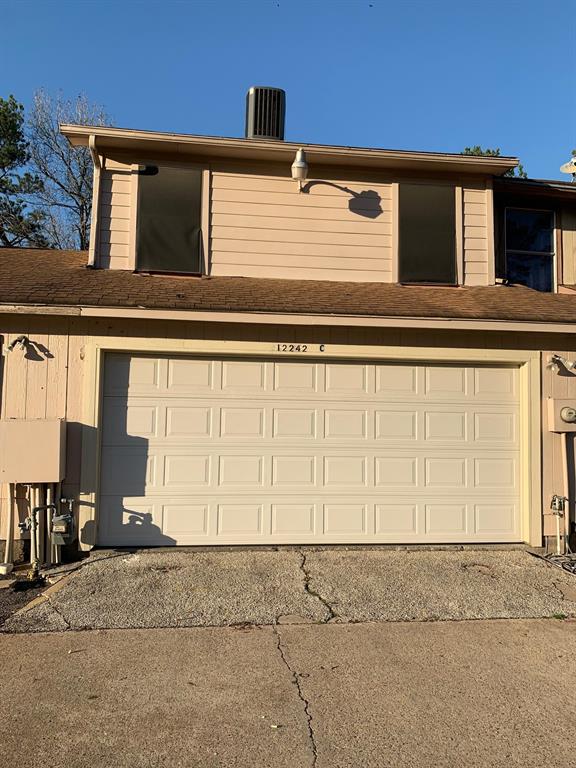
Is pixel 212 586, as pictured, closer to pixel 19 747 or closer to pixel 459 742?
pixel 19 747

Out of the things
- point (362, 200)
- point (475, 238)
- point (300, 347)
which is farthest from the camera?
point (475, 238)

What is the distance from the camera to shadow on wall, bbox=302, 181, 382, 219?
25.7 ft

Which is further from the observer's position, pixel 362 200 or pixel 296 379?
pixel 362 200

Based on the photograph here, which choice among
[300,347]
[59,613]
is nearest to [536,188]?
[300,347]

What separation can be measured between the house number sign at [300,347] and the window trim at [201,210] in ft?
5.75

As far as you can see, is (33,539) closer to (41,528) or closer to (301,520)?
(41,528)

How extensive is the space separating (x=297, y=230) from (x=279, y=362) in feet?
7.27

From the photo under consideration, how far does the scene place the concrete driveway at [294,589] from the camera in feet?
15.1

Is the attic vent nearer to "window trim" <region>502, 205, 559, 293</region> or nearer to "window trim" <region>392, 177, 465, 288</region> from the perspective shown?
"window trim" <region>392, 177, 465, 288</region>

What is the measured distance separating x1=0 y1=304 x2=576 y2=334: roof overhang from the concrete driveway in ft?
8.50

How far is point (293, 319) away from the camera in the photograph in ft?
20.5

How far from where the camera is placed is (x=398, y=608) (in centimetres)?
480

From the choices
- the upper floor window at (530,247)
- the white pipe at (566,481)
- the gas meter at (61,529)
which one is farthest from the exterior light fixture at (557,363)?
the gas meter at (61,529)

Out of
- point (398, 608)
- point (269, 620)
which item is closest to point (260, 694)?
point (269, 620)
